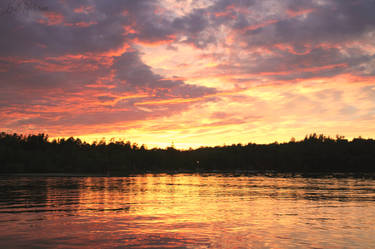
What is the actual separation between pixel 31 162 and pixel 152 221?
161m

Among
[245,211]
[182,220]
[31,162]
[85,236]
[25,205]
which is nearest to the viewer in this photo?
[85,236]

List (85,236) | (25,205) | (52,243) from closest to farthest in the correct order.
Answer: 1. (52,243)
2. (85,236)
3. (25,205)

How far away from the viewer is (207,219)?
30.5 meters

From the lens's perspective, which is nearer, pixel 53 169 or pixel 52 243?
pixel 52 243

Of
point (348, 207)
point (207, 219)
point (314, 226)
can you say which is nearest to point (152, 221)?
point (207, 219)

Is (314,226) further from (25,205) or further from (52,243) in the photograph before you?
(25,205)

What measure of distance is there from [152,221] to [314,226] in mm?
12494

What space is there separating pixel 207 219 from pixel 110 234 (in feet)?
32.1

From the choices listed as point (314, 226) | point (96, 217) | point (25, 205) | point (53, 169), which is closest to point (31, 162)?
point (53, 169)

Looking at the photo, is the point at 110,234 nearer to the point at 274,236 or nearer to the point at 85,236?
the point at 85,236

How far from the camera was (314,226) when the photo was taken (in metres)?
27.4

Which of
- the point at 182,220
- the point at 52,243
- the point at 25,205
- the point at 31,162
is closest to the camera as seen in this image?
the point at 52,243

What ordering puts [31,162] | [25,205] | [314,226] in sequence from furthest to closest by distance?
[31,162] → [25,205] → [314,226]

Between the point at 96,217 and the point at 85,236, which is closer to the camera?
the point at 85,236
